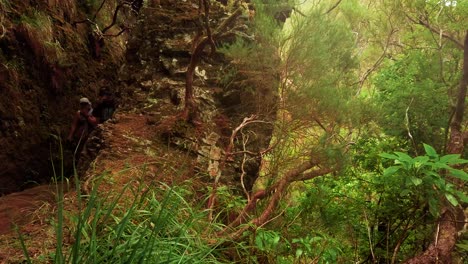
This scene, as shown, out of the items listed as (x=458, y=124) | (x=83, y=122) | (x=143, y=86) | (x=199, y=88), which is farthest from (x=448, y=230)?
(x=83, y=122)

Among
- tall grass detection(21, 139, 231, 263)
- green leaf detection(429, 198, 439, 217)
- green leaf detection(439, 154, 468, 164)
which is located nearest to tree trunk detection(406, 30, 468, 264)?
green leaf detection(429, 198, 439, 217)

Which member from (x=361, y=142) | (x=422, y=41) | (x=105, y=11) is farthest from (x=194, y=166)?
(x=105, y=11)

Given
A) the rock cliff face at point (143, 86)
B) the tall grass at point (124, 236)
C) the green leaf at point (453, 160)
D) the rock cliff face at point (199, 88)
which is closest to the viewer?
the tall grass at point (124, 236)

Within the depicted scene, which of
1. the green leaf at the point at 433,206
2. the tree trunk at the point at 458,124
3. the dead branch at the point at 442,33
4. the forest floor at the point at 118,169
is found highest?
the dead branch at the point at 442,33

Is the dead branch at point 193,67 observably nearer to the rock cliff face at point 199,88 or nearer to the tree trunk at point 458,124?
the rock cliff face at point 199,88

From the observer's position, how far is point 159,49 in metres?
6.18

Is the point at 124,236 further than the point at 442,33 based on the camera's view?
No

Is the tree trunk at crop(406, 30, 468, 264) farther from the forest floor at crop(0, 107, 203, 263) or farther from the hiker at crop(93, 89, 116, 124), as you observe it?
the hiker at crop(93, 89, 116, 124)

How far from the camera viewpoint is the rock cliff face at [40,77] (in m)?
6.05

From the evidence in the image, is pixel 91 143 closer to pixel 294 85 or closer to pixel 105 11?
pixel 294 85

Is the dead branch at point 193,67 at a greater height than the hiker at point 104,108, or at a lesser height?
greater

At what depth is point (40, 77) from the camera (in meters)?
6.73

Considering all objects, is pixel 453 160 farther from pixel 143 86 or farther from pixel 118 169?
pixel 143 86

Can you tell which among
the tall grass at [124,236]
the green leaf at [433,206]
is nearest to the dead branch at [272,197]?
the tall grass at [124,236]
